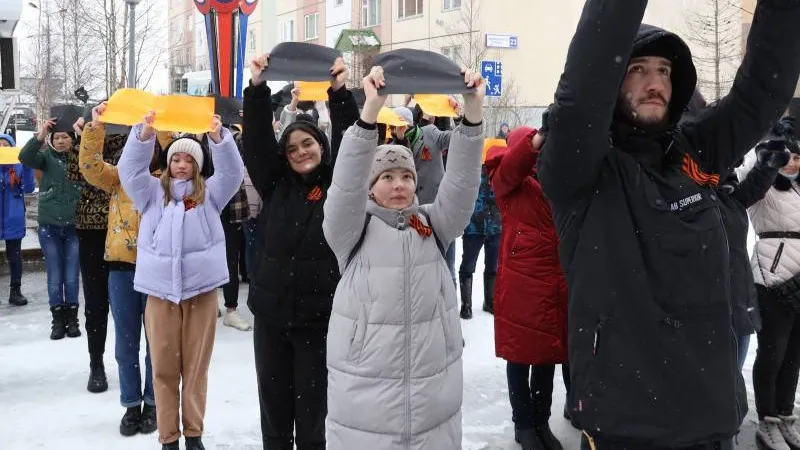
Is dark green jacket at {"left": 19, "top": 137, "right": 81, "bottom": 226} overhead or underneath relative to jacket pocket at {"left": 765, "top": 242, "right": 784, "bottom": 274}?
overhead

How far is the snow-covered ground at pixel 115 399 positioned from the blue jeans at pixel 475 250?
0.74m

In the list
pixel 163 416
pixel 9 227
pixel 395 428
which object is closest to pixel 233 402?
pixel 163 416

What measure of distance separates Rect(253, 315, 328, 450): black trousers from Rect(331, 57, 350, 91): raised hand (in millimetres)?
1224

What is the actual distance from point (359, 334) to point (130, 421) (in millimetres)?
2431

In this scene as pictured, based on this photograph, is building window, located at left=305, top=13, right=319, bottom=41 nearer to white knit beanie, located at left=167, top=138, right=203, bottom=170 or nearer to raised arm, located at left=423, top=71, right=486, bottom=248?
white knit beanie, located at left=167, top=138, right=203, bottom=170

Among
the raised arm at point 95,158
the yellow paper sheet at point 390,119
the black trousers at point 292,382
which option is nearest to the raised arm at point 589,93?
the black trousers at point 292,382

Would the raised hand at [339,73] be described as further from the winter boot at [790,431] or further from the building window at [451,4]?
the building window at [451,4]

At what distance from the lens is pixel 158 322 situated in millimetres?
4031

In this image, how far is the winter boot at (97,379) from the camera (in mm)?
5227

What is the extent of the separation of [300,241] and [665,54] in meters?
2.00

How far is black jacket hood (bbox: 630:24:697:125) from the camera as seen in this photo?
196 cm

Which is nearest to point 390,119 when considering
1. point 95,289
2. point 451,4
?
point 95,289

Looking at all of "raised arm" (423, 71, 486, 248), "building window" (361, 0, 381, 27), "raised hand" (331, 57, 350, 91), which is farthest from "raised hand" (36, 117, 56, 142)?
"building window" (361, 0, 381, 27)

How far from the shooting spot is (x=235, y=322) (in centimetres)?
706
